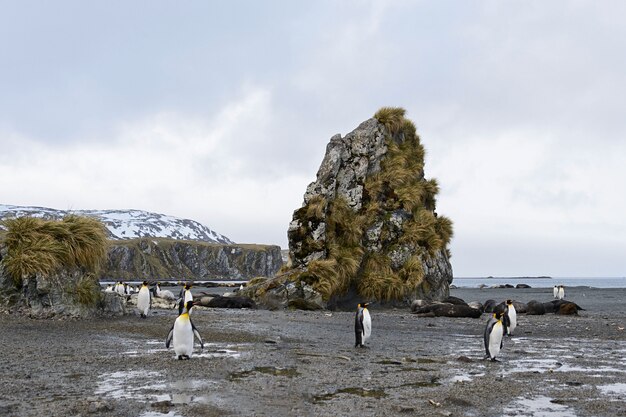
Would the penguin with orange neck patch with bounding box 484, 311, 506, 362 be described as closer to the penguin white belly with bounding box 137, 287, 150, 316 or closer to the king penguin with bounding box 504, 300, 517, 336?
the king penguin with bounding box 504, 300, 517, 336

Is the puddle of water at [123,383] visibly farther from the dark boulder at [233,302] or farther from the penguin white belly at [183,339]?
the dark boulder at [233,302]

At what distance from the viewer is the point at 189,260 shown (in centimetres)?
10938

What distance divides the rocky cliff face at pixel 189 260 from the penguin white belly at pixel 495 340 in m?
90.2

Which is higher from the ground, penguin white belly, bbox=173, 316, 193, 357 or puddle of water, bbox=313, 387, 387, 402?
penguin white belly, bbox=173, 316, 193, 357

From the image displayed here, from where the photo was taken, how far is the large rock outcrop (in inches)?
998

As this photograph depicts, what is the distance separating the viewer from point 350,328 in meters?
16.7

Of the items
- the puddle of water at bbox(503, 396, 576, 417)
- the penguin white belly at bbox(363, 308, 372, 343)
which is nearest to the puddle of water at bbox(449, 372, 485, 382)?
the puddle of water at bbox(503, 396, 576, 417)

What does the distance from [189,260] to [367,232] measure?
8686 cm

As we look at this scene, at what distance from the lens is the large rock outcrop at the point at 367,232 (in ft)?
83.2

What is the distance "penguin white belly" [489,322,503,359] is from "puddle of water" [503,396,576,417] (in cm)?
354

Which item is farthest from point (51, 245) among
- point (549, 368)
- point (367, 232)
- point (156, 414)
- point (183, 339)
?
point (367, 232)

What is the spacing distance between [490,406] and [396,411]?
1252 mm

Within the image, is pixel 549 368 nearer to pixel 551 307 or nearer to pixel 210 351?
pixel 210 351

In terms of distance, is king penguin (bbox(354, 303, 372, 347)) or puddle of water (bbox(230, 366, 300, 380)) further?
king penguin (bbox(354, 303, 372, 347))
